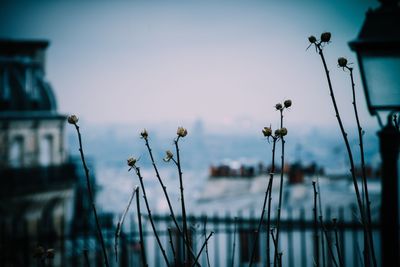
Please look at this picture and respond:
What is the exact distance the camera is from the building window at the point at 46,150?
23.4 meters

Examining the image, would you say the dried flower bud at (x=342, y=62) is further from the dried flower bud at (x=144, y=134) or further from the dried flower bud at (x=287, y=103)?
the dried flower bud at (x=144, y=134)

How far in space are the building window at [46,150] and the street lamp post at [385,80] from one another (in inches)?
867

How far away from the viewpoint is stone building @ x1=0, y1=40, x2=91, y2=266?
66.6 ft

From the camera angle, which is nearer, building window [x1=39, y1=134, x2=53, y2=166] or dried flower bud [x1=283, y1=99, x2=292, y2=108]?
dried flower bud [x1=283, y1=99, x2=292, y2=108]

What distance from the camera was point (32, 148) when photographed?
23.3m

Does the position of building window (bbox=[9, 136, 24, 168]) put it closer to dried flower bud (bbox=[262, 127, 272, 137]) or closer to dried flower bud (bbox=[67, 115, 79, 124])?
dried flower bud (bbox=[67, 115, 79, 124])

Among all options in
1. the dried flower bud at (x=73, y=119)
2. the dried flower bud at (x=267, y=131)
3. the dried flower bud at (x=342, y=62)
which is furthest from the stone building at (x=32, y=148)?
the dried flower bud at (x=342, y=62)

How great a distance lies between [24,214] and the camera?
68.9 ft

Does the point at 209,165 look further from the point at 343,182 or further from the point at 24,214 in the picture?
the point at 24,214

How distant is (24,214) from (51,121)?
578cm

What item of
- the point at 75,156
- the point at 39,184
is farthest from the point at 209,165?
the point at 75,156

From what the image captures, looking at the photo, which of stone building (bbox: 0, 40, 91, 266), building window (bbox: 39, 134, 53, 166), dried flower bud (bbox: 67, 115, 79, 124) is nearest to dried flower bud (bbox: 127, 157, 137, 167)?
dried flower bud (bbox: 67, 115, 79, 124)

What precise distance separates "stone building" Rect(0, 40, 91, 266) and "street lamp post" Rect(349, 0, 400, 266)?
1874 cm

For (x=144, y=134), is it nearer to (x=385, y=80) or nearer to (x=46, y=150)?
(x=385, y=80)
